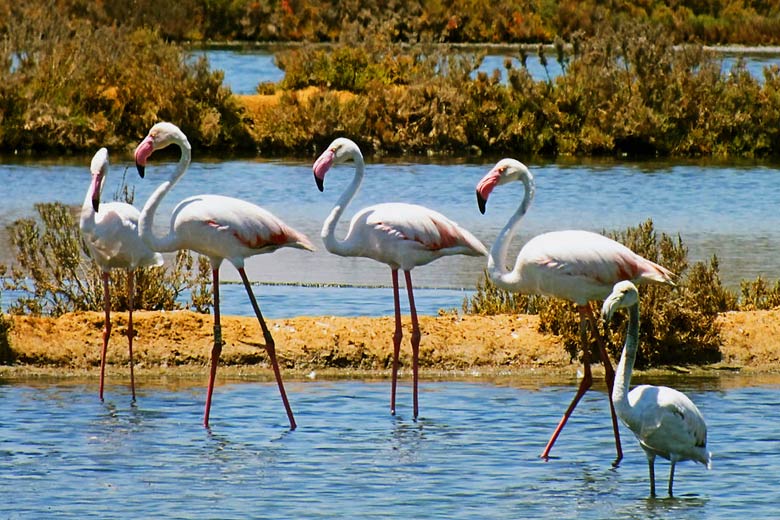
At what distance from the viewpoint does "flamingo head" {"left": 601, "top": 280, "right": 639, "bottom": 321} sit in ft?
24.0

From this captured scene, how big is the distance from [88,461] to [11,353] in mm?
2473

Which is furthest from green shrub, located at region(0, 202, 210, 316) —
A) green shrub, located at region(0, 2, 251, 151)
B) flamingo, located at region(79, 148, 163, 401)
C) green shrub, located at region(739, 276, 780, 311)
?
green shrub, located at region(0, 2, 251, 151)

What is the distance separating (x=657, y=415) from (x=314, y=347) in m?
4.01

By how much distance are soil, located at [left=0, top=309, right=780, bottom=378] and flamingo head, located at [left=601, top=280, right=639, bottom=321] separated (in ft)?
10.6

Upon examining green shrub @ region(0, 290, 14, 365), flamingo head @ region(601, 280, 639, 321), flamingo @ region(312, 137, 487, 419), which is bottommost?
green shrub @ region(0, 290, 14, 365)

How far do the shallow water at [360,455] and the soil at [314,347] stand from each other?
0.30m

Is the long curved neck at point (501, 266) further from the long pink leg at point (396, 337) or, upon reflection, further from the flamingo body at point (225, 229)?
the flamingo body at point (225, 229)

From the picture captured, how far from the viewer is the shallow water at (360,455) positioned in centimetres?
762

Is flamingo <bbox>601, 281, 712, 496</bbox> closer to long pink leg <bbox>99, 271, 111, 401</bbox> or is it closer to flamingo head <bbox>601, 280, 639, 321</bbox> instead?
flamingo head <bbox>601, 280, 639, 321</bbox>

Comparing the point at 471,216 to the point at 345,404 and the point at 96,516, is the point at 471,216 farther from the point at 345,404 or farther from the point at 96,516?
the point at 96,516

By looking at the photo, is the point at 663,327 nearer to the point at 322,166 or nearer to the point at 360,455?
A: the point at 322,166

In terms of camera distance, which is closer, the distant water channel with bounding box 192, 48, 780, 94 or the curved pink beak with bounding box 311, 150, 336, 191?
the curved pink beak with bounding box 311, 150, 336, 191

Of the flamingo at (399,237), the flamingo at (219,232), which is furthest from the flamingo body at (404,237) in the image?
the flamingo at (219,232)

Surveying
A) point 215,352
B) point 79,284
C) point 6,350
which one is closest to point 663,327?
point 215,352
